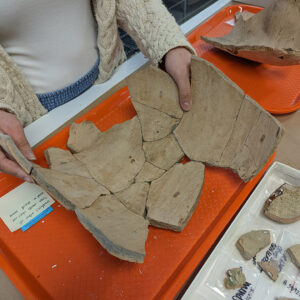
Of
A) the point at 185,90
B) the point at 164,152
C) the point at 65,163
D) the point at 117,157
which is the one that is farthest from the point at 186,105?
the point at 65,163

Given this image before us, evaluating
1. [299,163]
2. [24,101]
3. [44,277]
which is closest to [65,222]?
[44,277]

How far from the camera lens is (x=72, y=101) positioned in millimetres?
963

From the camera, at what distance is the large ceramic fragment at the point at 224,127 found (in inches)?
26.6

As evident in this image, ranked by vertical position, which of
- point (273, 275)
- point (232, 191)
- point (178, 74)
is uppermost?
point (178, 74)

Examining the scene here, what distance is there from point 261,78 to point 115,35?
607 millimetres

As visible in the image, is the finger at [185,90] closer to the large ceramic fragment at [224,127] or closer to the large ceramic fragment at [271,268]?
the large ceramic fragment at [224,127]

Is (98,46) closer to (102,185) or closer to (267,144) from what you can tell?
(102,185)

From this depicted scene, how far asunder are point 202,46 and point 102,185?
0.87 meters

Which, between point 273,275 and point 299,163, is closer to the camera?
point 273,275

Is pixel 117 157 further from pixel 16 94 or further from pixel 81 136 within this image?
pixel 16 94

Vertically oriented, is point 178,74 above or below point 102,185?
above

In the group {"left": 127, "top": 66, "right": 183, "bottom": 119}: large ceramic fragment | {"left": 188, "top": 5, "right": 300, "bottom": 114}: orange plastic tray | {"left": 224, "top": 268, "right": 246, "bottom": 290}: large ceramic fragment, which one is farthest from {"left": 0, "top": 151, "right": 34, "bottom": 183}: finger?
{"left": 188, "top": 5, "right": 300, "bottom": 114}: orange plastic tray

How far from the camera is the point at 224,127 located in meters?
0.77

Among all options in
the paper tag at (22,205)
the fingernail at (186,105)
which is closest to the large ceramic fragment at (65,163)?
the paper tag at (22,205)
